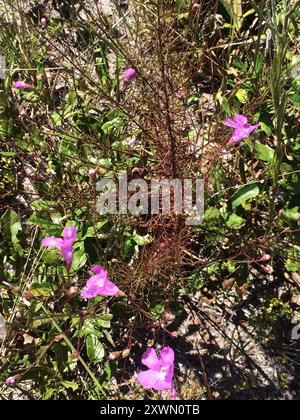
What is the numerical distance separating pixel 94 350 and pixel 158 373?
259mm

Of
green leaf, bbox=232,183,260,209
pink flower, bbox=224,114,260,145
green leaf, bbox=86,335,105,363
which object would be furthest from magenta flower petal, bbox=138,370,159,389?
pink flower, bbox=224,114,260,145

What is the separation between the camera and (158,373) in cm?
145

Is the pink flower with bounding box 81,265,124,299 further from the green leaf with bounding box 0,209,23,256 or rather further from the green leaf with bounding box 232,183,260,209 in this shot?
the green leaf with bounding box 232,183,260,209

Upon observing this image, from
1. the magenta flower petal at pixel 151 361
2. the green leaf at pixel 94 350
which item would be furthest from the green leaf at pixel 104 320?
the magenta flower petal at pixel 151 361

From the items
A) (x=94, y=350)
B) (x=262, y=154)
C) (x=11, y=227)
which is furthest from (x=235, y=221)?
(x=11, y=227)

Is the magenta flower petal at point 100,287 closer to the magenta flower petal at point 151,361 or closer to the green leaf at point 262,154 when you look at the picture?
the magenta flower petal at point 151,361

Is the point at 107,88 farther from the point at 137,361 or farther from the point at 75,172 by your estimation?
the point at 137,361

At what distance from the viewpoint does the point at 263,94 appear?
1.76 m

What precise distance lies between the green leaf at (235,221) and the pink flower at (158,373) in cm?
50

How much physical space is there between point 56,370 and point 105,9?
5.36 feet

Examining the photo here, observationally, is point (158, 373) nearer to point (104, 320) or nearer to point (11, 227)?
point (104, 320)

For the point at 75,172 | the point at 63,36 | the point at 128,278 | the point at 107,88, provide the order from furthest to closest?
the point at 63,36 → the point at 107,88 → the point at 75,172 → the point at 128,278
